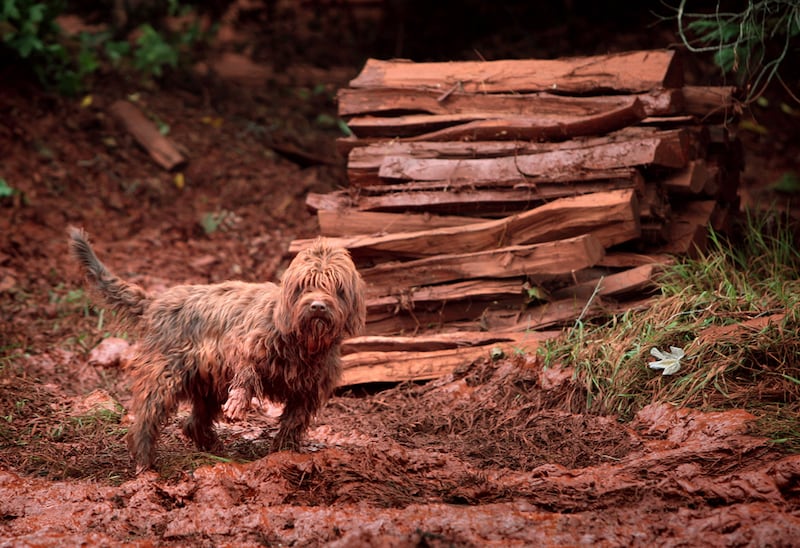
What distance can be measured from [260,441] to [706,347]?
3.33 meters

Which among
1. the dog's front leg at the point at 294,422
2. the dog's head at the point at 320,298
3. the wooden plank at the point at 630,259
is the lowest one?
the dog's front leg at the point at 294,422

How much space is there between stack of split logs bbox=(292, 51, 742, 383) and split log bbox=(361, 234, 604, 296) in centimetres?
1

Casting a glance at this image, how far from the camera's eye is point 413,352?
764 centimetres

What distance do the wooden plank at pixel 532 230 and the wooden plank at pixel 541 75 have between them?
134 cm

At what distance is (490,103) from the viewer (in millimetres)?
8352

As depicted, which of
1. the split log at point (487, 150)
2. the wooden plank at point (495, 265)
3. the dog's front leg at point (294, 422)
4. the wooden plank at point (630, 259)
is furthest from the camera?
the wooden plank at point (630, 259)

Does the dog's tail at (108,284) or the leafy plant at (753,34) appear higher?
the leafy plant at (753,34)

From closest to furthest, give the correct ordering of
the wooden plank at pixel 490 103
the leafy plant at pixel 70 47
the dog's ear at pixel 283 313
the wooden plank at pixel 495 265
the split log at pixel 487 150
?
the dog's ear at pixel 283 313, the wooden plank at pixel 495 265, the split log at pixel 487 150, the wooden plank at pixel 490 103, the leafy plant at pixel 70 47

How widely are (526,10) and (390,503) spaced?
40.0 feet

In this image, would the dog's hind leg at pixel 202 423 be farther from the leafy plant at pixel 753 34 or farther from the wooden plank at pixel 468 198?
the leafy plant at pixel 753 34

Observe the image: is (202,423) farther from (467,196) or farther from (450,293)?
(467,196)

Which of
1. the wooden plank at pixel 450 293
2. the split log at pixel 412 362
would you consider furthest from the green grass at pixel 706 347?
the wooden plank at pixel 450 293

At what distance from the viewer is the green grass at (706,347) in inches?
236

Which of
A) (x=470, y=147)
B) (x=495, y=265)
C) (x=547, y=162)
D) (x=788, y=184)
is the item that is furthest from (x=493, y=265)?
(x=788, y=184)
